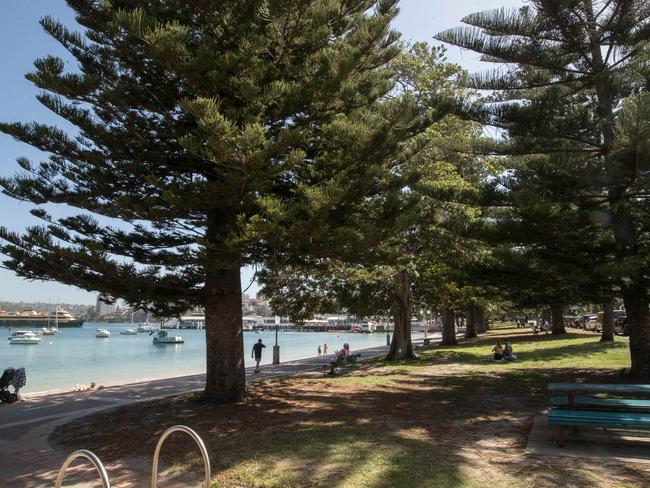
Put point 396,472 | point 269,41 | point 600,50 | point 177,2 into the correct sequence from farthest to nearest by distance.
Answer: point 600,50, point 269,41, point 177,2, point 396,472

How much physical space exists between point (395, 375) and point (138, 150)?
8.14m

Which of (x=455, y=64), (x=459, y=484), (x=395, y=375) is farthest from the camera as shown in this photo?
(x=455, y=64)

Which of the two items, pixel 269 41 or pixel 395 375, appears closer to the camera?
pixel 269 41

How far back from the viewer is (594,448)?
16.4ft

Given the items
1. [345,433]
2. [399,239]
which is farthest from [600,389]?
[399,239]

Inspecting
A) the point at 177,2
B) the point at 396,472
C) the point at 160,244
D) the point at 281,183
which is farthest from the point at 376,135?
the point at 396,472

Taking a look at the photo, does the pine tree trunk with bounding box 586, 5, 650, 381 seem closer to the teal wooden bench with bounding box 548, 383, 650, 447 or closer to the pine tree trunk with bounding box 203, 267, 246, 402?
the teal wooden bench with bounding box 548, 383, 650, 447

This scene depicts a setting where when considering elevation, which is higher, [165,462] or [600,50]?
[600,50]

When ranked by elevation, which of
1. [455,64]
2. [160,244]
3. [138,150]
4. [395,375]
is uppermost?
[455,64]

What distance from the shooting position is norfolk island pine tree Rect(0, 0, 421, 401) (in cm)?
668

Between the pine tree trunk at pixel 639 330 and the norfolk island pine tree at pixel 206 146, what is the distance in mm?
5153

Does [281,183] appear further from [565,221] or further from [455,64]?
[455,64]

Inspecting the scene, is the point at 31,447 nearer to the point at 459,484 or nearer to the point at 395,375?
the point at 459,484

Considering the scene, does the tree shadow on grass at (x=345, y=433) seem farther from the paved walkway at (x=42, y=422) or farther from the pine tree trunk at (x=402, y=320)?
the pine tree trunk at (x=402, y=320)
